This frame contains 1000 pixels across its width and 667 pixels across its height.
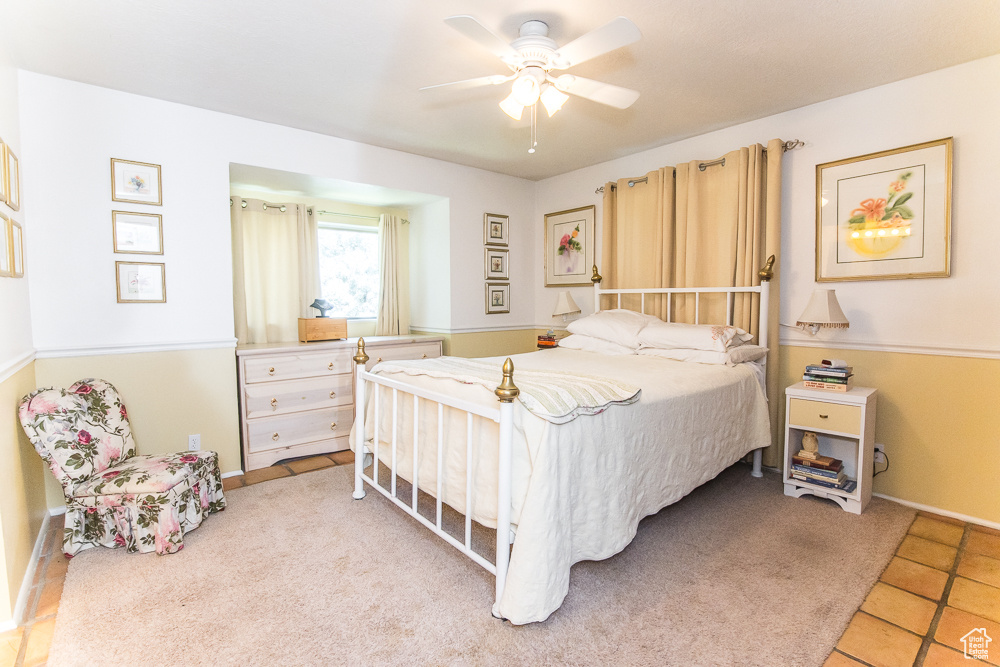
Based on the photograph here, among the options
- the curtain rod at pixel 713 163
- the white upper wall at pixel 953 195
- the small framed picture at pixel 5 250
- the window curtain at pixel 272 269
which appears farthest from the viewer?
the window curtain at pixel 272 269

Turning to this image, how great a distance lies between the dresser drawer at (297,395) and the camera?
334 cm

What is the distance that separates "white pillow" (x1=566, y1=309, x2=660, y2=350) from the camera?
3.45 m

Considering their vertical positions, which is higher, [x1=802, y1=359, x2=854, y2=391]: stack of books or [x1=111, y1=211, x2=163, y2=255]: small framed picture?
[x1=111, y1=211, x2=163, y2=255]: small framed picture

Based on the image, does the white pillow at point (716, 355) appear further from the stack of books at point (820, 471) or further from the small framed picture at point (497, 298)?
the small framed picture at point (497, 298)

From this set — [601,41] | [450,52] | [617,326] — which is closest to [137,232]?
[450,52]

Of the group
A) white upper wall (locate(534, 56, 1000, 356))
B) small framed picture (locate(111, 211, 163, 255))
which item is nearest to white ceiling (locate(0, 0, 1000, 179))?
white upper wall (locate(534, 56, 1000, 356))

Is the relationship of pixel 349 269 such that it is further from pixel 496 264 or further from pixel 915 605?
pixel 915 605

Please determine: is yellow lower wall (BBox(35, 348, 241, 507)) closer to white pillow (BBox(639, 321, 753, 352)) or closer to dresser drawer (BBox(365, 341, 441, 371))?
dresser drawer (BBox(365, 341, 441, 371))

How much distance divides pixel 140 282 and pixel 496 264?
2.82 meters

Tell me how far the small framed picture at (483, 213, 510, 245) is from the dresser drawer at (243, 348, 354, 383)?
5.69 feet

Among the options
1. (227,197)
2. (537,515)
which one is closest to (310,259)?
(227,197)

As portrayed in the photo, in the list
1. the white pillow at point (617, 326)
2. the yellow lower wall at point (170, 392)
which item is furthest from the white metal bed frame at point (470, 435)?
the yellow lower wall at point (170, 392)

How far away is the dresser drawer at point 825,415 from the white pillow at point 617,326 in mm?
1024

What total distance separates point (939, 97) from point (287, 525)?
13.7 feet
